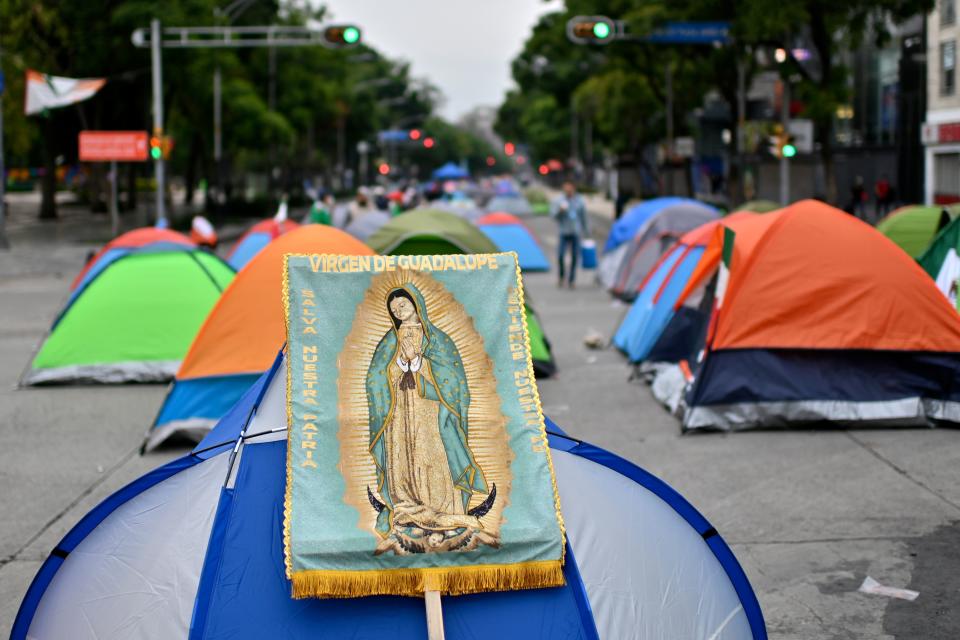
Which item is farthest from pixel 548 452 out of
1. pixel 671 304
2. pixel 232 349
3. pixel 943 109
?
pixel 943 109

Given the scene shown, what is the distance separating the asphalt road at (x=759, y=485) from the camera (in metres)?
6.10

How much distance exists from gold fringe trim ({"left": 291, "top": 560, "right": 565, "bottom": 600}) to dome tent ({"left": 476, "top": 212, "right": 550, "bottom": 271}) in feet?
66.2

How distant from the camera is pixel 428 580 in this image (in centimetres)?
437

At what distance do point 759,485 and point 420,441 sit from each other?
13.8 feet

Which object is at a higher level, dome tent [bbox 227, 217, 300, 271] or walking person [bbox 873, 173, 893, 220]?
A: walking person [bbox 873, 173, 893, 220]

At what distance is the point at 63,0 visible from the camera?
37000 millimetres

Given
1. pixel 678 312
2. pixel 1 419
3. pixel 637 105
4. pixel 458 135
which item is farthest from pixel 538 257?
pixel 458 135

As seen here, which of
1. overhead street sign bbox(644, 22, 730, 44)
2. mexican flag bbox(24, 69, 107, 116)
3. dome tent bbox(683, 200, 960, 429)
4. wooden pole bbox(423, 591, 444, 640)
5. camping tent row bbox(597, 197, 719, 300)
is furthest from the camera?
mexican flag bbox(24, 69, 107, 116)

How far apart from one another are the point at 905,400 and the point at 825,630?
4.38 meters

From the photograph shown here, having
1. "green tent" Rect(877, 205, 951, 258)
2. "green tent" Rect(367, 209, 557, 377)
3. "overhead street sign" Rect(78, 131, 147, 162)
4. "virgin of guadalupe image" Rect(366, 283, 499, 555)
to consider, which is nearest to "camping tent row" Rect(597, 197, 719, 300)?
"green tent" Rect(877, 205, 951, 258)

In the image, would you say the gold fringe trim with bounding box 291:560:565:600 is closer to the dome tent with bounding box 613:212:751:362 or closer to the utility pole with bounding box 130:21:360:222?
the dome tent with bounding box 613:212:751:362

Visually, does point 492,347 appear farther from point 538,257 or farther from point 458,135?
point 458,135

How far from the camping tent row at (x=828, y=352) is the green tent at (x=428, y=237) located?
135 inches

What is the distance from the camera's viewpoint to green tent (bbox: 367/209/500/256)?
1257 cm
